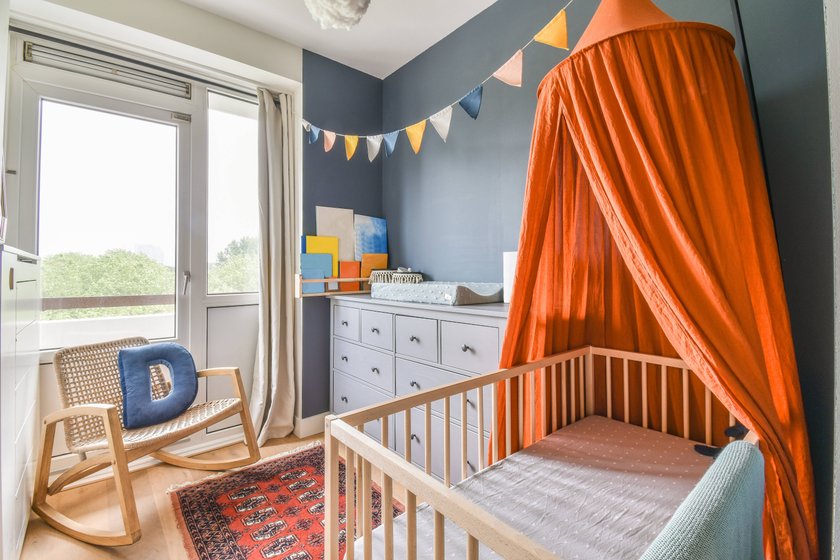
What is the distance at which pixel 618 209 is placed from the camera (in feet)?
3.70

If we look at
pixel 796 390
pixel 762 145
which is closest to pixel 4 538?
pixel 796 390

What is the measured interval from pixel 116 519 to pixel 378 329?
5.21 ft

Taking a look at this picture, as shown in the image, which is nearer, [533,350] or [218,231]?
[533,350]

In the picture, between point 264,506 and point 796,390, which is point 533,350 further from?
point 264,506

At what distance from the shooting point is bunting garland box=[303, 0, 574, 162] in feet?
5.22

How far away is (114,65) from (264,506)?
2.68 m

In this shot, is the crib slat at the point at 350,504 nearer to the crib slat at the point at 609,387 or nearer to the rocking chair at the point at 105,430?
the crib slat at the point at 609,387

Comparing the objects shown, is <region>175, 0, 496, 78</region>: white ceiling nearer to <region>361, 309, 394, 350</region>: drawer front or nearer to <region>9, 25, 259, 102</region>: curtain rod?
<region>9, 25, 259, 102</region>: curtain rod

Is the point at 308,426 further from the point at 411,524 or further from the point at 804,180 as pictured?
the point at 804,180

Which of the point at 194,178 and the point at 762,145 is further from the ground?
the point at 194,178

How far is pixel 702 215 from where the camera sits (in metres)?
1.05

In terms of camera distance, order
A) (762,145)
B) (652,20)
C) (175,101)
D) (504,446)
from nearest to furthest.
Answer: (652,20) < (762,145) < (504,446) < (175,101)

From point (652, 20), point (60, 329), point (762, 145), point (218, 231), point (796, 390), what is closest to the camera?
point (796, 390)

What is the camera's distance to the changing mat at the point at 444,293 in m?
1.99
